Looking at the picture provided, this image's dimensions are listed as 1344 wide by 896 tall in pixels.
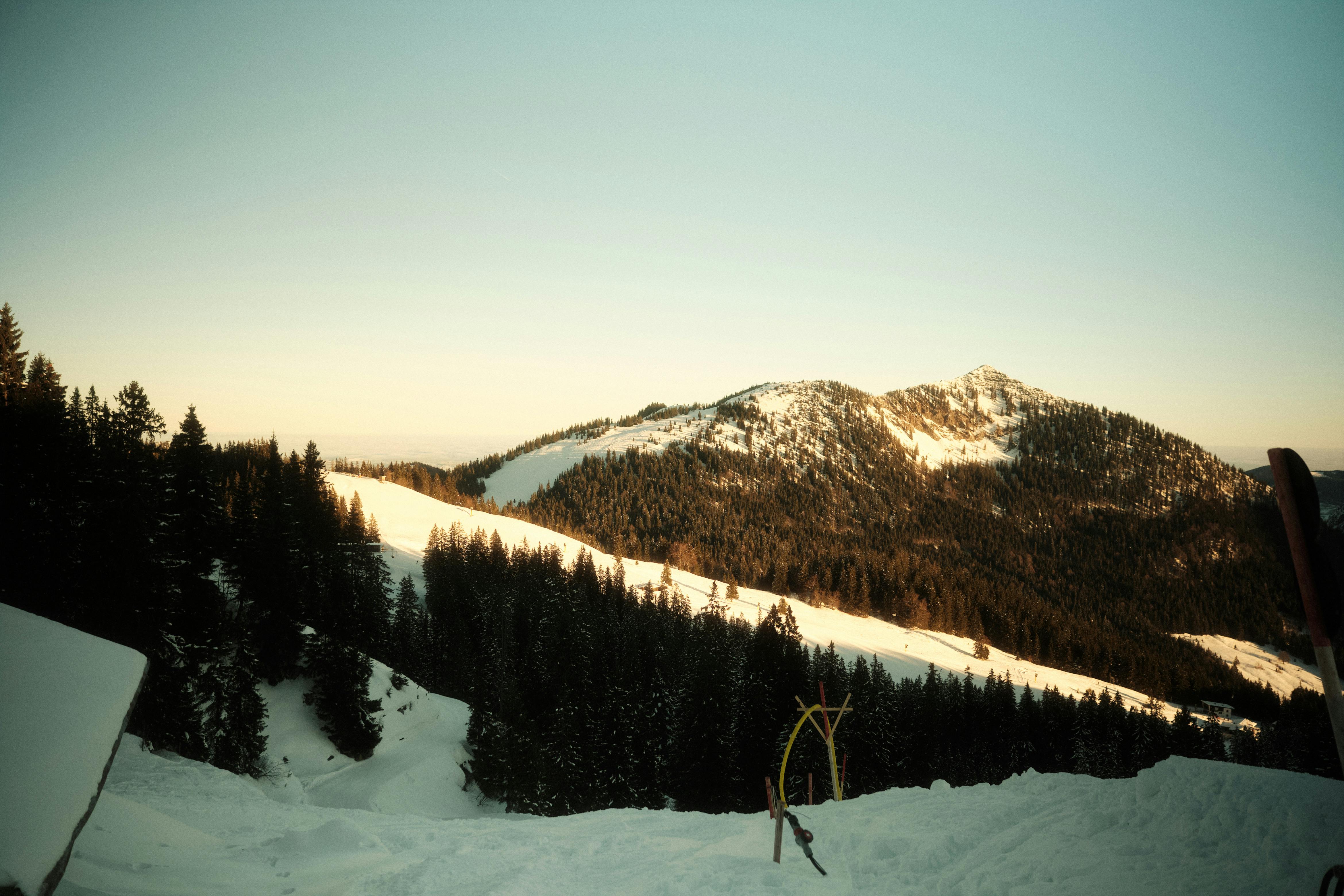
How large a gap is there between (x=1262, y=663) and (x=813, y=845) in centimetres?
14903

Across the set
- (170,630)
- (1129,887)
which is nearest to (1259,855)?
(1129,887)

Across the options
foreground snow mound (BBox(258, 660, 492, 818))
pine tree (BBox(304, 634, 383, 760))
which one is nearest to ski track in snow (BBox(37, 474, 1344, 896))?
foreground snow mound (BBox(258, 660, 492, 818))

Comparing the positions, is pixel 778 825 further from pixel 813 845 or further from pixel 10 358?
pixel 10 358

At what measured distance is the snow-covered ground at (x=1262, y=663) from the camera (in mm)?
101312

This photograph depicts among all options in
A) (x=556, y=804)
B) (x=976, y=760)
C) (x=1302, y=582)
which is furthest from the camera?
(x=976, y=760)

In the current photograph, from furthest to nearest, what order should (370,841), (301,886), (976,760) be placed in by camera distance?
1. (976,760)
2. (370,841)
3. (301,886)

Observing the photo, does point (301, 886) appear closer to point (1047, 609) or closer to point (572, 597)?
point (572, 597)

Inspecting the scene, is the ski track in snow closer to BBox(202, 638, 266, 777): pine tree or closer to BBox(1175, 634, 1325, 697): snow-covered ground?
BBox(202, 638, 266, 777): pine tree

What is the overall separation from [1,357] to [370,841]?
77.4ft

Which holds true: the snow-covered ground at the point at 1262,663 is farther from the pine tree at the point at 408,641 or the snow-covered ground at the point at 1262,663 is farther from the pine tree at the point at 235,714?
the pine tree at the point at 235,714

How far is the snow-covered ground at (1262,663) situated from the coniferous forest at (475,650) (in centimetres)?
2195

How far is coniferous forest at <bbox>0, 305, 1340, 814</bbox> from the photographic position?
773 inches

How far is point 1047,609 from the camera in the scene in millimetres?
107438

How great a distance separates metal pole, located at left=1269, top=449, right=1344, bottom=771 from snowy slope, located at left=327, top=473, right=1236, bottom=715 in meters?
72.6
